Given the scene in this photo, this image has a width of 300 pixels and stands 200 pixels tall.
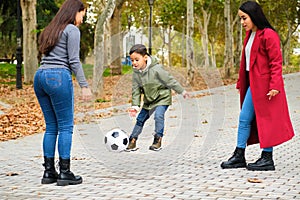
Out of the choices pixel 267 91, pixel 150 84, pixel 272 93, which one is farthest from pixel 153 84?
pixel 272 93

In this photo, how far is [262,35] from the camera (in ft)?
23.4

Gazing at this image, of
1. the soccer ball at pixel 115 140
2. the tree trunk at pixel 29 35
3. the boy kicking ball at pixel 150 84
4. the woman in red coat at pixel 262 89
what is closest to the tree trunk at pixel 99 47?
the tree trunk at pixel 29 35

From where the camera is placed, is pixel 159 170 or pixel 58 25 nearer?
pixel 58 25

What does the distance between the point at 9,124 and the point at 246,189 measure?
8442 mm

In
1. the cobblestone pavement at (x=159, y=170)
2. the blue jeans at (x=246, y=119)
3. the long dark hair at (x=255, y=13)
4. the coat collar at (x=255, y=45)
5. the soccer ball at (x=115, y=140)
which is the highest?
the long dark hair at (x=255, y=13)

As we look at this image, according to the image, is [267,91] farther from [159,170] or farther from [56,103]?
[56,103]

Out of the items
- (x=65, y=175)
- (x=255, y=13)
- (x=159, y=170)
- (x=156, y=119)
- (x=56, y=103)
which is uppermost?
(x=255, y=13)

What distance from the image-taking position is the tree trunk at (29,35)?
26516 mm

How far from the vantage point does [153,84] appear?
8.33m

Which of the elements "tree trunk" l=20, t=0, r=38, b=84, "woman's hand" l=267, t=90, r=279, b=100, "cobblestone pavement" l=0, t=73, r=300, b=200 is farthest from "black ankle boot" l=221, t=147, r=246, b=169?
"tree trunk" l=20, t=0, r=38, b=84

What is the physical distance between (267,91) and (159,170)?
1.52 metres

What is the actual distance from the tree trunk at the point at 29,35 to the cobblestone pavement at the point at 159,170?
48.5ft

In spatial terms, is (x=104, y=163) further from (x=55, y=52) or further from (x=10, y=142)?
(x=10, y=142)

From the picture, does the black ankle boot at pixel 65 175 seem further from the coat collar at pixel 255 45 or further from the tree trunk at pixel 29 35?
the tree trunk at pixel 29 35
